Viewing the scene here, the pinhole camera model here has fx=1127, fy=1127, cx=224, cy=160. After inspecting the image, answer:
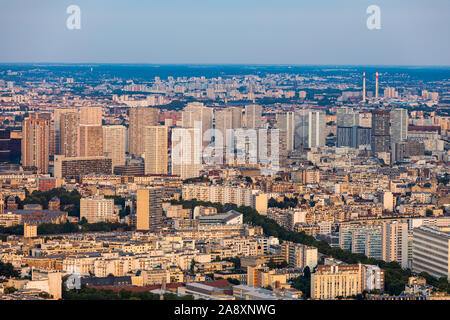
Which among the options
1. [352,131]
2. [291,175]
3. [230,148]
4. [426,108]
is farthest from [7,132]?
[426,108]

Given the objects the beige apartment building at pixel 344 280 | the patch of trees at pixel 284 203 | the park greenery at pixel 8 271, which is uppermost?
the beige apartment building at pixel 344 280

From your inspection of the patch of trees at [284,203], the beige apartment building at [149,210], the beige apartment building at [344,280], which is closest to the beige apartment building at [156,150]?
the patch of trees at [284,203]

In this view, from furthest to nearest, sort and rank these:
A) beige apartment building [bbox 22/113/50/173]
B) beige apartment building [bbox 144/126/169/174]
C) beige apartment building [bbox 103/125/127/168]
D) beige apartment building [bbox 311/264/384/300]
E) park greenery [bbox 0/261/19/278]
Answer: beige apartment building [bbox 103/125/127/168], beige apartment building [bbox 22/113/50/173], beige apartment building [bbox 144/126/169/174], park greenery [bbox 0/261/19/278], beige apartment building [bbox 311/264/384/300]

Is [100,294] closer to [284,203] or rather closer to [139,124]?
[284,203]

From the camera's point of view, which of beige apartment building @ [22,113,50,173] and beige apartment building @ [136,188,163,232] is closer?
beige apartment building @ [136,188,163,232]

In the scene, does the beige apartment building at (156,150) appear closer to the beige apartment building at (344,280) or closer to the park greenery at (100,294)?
the beige apartment building at (344,280)

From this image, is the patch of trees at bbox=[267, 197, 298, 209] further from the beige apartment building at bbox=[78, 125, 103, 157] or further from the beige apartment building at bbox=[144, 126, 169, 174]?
the beige apartment building at bbox=[78, 125, 103, 157]

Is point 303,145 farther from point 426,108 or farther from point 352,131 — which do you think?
point 426,108

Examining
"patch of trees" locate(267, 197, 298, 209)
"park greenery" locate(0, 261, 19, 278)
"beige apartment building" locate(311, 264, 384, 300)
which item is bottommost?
"patch of trees" locate(267, 197, 298, 209)

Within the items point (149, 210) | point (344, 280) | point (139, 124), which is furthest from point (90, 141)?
point (344, 280)

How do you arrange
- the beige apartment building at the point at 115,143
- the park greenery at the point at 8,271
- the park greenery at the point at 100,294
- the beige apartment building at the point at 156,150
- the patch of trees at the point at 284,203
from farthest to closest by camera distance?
the beige apartment building at the point at 115,143, the beige apartment building at the point at 156,150, the patch of trees at the point at 284,203, the park greenery at the point at 8,271, the park greenery at the point at 100,294

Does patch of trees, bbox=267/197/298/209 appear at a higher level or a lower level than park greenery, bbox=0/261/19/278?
lower

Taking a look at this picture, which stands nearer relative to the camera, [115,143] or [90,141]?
[90,141]

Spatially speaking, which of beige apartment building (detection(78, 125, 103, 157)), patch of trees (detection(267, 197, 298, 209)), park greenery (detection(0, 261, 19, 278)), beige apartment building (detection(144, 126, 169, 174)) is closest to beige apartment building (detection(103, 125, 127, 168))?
beige apartment building (detection(78, 125, 103, 157))
